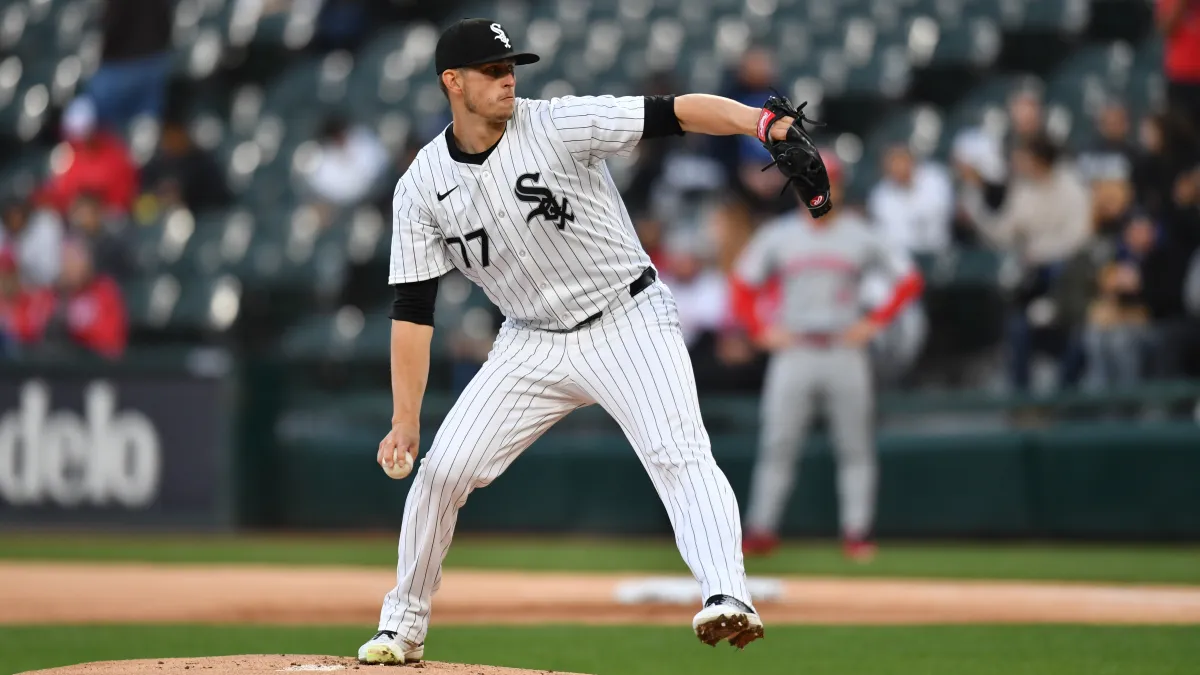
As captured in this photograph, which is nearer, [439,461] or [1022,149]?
[439,461]

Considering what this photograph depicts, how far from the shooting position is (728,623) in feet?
14.1

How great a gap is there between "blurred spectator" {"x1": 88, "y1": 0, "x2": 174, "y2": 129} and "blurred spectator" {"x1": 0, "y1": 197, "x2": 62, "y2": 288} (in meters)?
1.43

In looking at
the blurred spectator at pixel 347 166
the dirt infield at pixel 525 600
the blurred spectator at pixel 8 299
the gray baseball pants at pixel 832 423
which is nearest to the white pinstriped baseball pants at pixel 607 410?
the dirt infield at pixel 525 600

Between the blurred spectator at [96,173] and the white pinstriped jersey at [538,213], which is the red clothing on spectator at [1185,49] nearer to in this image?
the white pinstriped jersey at [538,213]

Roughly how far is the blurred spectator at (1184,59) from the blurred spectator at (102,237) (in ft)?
26.5

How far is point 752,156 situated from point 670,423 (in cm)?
770

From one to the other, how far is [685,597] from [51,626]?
8.96 ft

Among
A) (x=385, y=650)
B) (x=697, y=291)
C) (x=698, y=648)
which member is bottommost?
(x=698, y=648)

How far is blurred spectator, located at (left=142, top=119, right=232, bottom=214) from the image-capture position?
1445cm

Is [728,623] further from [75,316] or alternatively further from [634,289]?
[75,316]

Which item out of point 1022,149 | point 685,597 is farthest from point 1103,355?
point 685,597

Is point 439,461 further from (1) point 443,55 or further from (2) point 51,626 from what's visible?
(2) point 51,626

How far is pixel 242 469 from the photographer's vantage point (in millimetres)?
11656

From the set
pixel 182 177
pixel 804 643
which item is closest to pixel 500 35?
pixel 804 643
